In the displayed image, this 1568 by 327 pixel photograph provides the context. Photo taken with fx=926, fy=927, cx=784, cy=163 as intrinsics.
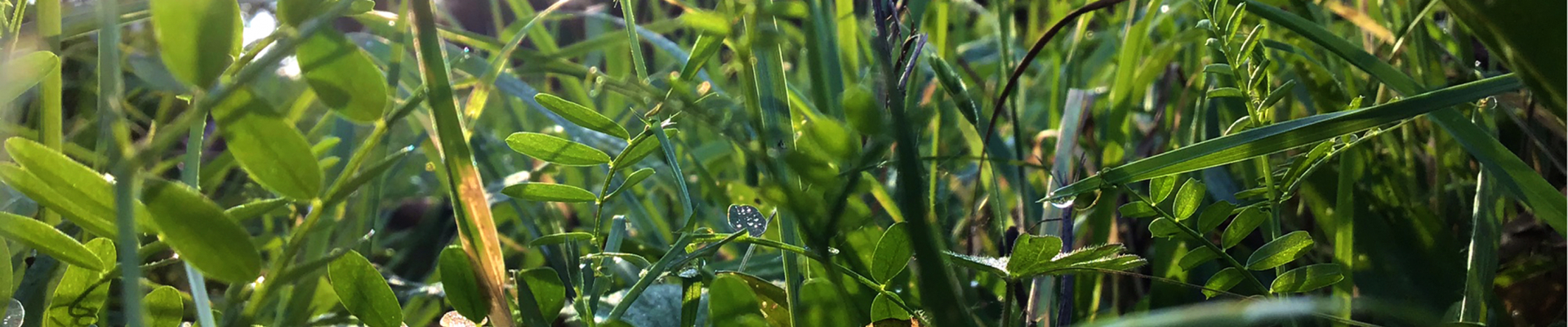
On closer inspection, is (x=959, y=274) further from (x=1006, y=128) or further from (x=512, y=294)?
(x=1006, y=128)

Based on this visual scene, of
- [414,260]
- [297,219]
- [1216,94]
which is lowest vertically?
[414,260]

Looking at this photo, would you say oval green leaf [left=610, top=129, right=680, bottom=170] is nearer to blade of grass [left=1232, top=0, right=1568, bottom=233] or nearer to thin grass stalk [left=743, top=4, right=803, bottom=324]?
thin grass stalk [left=743, top=4, right=803, bottom=324]

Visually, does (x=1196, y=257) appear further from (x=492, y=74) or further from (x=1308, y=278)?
(x=492, y=74)

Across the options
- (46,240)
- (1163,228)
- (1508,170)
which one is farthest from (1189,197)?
(46,240)

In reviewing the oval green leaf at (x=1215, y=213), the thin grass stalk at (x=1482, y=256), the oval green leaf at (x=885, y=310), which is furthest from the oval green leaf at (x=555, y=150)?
the thin grass stalk at (x=1482, y=256)

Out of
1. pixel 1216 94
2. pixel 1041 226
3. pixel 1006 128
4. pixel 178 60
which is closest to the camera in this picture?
pixel 178 60

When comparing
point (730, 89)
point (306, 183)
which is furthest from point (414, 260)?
point (306, 183)
